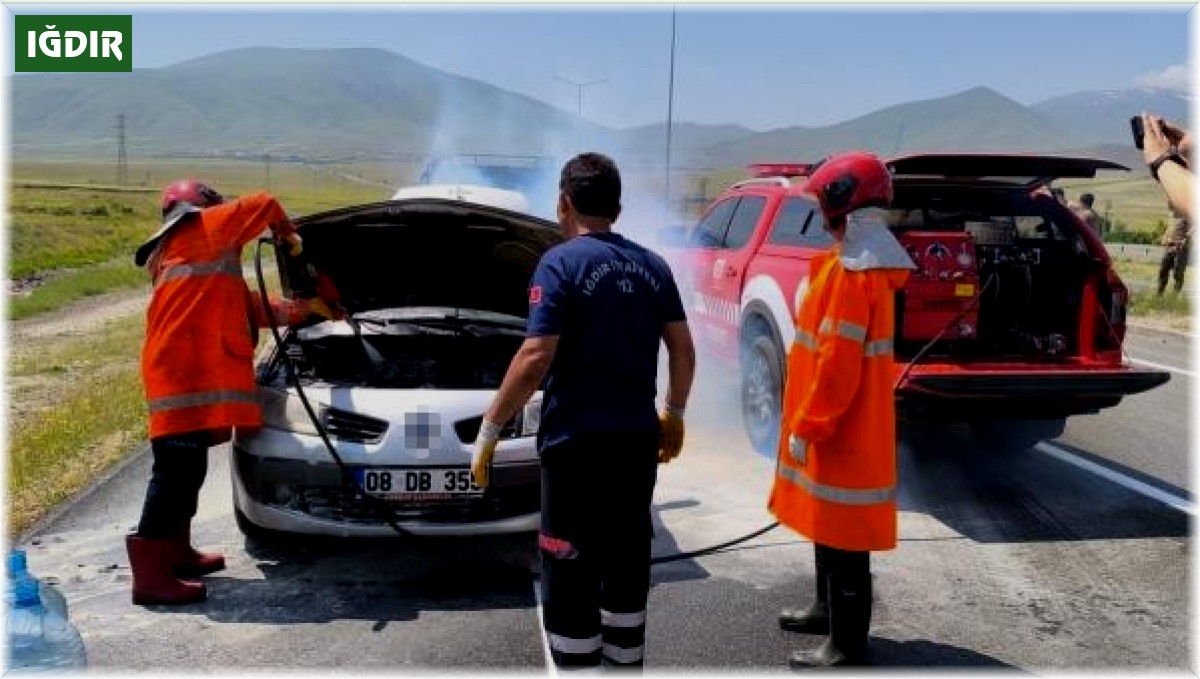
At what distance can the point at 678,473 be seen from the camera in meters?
6.97

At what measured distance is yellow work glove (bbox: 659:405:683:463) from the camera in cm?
392

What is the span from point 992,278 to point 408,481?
373cm

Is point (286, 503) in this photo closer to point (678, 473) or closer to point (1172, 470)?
point (678, 473)

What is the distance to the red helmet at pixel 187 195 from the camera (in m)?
4.91

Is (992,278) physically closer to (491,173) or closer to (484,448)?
(484,448)

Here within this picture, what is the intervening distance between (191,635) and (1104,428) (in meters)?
6.78

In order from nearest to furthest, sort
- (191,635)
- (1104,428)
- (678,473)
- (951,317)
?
(191,635) → (951,317) → (678,473) → (1104,428)

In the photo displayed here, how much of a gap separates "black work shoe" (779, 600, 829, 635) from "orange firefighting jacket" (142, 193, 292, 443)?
8.25 feet

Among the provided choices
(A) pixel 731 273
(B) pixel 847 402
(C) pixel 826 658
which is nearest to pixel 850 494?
(B) pixel 847 402

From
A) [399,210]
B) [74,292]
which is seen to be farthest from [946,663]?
[74,292]

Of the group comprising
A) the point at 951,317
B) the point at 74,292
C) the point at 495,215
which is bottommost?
the point at 74,292

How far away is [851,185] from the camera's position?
4.03m

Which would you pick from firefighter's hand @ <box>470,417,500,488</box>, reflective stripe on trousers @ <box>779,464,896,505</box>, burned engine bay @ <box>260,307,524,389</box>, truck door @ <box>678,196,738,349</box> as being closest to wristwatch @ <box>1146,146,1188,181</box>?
reflective stripe on trousers @ <box>779,464,896,505</box>

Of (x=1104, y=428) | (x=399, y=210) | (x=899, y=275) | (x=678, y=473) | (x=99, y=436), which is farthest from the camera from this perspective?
(x=1104, y=428)
